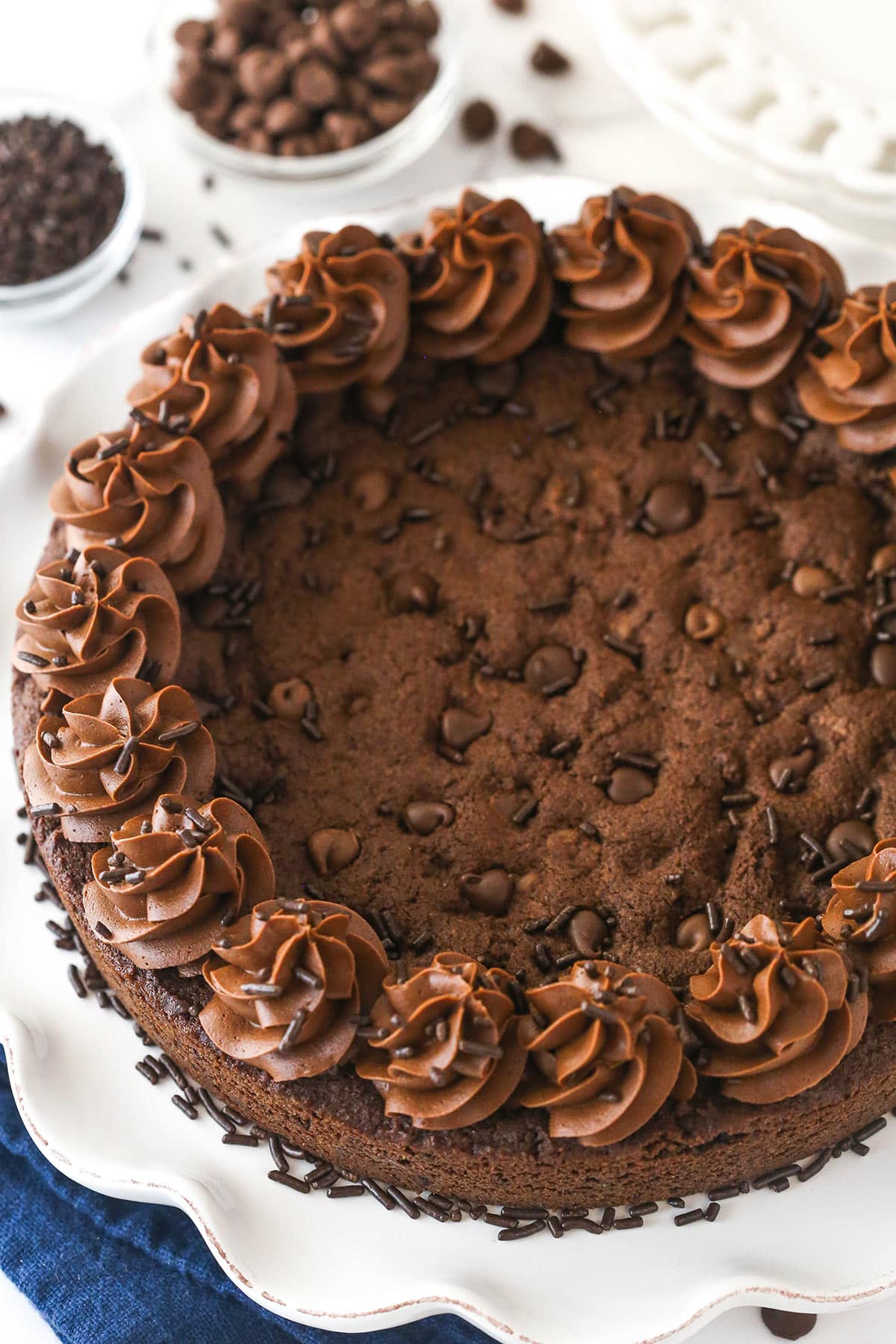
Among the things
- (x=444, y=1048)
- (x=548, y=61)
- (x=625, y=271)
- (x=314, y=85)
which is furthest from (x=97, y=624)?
(x=548, y=61)

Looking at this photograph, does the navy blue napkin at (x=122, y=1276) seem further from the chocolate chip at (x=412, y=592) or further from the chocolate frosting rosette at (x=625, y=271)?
the chocolate frosting rosette at (x=625, y=271)

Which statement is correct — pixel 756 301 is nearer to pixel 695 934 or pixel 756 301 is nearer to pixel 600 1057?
pixel 695 934

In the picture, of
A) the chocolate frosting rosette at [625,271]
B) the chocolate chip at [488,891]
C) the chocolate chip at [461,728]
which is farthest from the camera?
the chocolate frosting rosette at [625,271]

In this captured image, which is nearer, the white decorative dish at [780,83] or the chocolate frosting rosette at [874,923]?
the chocolate frosting rosette at [874,923]

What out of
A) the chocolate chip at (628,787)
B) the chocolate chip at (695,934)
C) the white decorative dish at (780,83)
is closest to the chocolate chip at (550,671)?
the chocolate chip at (628,787)

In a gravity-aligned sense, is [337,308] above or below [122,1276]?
above

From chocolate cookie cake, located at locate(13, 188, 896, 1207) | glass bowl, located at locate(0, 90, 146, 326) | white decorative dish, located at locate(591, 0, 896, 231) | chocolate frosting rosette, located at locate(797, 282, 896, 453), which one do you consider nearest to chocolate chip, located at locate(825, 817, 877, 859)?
chocolate cookie cake, located at locate(13, 188, 896, 1207)

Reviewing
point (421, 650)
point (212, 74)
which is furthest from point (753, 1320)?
point (212, 74)
